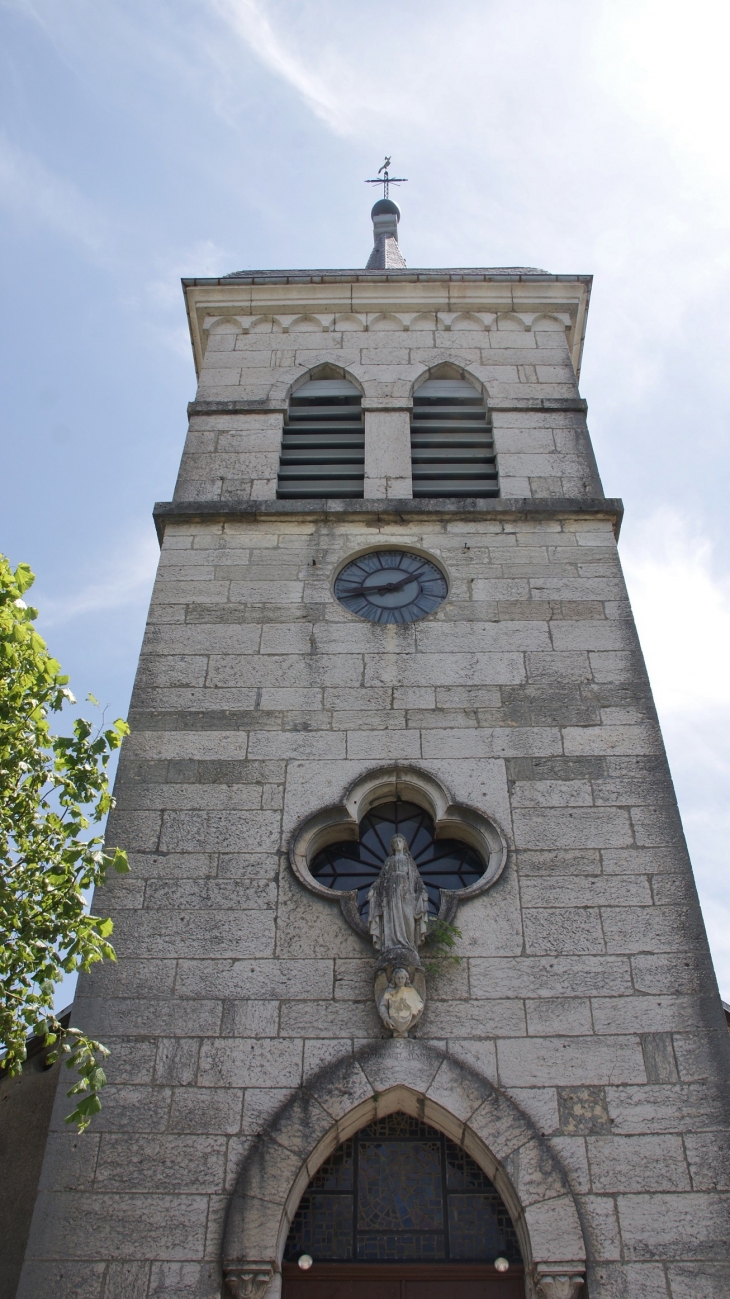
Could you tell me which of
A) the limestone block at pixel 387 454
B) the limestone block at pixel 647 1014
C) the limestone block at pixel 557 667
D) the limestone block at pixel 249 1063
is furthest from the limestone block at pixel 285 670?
the limestone block at pixel 647 1014

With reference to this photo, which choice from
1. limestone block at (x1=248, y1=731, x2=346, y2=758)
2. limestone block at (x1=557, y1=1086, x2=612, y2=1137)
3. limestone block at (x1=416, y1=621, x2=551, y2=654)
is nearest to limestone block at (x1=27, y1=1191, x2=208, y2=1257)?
limestone block at (x1=557, y1=1086, x2=612, y2=1137)

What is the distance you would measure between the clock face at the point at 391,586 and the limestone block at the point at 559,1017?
4.00 metres

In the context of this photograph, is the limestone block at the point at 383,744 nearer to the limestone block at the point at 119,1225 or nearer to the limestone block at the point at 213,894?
the limestone block at the point at 213,894

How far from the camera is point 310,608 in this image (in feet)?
35.7

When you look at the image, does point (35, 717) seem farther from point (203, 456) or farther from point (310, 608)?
point (203, 456)

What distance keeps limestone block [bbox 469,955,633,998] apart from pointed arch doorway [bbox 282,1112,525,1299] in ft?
3.51

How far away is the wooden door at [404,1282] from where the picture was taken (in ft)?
23.7

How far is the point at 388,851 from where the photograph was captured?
9367mm

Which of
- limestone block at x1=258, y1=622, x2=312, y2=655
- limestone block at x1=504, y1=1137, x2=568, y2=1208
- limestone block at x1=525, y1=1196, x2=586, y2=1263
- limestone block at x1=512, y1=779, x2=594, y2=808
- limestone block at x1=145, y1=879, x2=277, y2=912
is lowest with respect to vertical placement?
limestone block at x1=525, y1=1196, x2=586, y2=1263

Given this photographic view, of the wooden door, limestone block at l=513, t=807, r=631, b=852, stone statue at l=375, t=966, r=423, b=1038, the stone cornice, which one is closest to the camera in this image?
the wooden door

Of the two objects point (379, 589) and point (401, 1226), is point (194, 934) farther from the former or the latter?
point (379, 589)

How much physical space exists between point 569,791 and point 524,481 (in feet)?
14.3

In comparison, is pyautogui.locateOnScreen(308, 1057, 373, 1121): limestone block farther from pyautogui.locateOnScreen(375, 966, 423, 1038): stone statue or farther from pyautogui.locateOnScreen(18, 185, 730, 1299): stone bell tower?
pyautogui.locateOnScreen(375, 966, 423, 1038): stone statue

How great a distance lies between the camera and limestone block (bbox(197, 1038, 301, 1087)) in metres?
7.75
